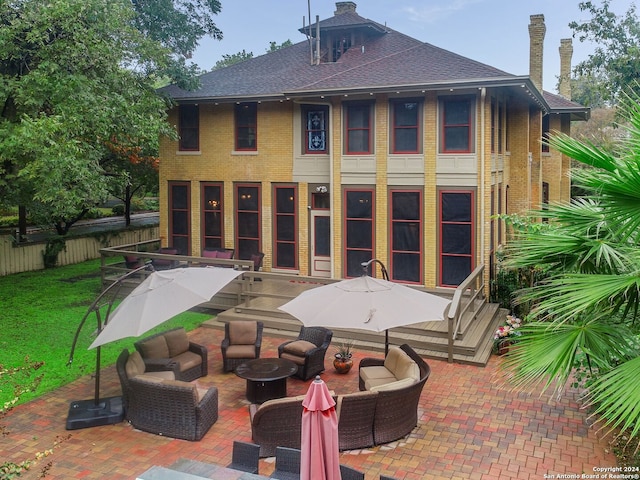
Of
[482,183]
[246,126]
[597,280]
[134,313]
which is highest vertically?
[246,126]

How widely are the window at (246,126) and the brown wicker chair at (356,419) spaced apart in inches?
502

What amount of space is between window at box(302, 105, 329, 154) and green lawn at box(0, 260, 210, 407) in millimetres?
6509

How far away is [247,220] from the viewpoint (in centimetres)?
2012

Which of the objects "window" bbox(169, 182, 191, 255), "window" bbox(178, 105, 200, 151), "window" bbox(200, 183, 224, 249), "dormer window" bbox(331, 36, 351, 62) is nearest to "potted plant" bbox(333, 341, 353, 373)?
"window" bbox(200, 183, 224, 249)

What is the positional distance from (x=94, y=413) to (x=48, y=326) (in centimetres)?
687

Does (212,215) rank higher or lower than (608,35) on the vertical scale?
lower

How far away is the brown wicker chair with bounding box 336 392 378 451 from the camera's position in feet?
27.9

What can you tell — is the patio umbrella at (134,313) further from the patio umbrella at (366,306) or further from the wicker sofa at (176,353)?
the patio umbrella at (366,306)

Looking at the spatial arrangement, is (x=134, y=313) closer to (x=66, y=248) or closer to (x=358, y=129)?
(x=358, y=129)

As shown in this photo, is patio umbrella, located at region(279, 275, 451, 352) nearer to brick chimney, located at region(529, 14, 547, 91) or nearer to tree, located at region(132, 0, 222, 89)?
tree, located at region(132, 0, 222, 89)

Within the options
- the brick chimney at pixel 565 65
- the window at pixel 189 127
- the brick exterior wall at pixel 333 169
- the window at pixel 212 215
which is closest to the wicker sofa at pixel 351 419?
the brick exterior wall at pixel 333 169

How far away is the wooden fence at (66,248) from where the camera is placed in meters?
22.9

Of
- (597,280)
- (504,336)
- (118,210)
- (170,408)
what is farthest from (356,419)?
(118,210)

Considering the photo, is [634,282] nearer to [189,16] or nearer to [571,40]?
[189,16]
